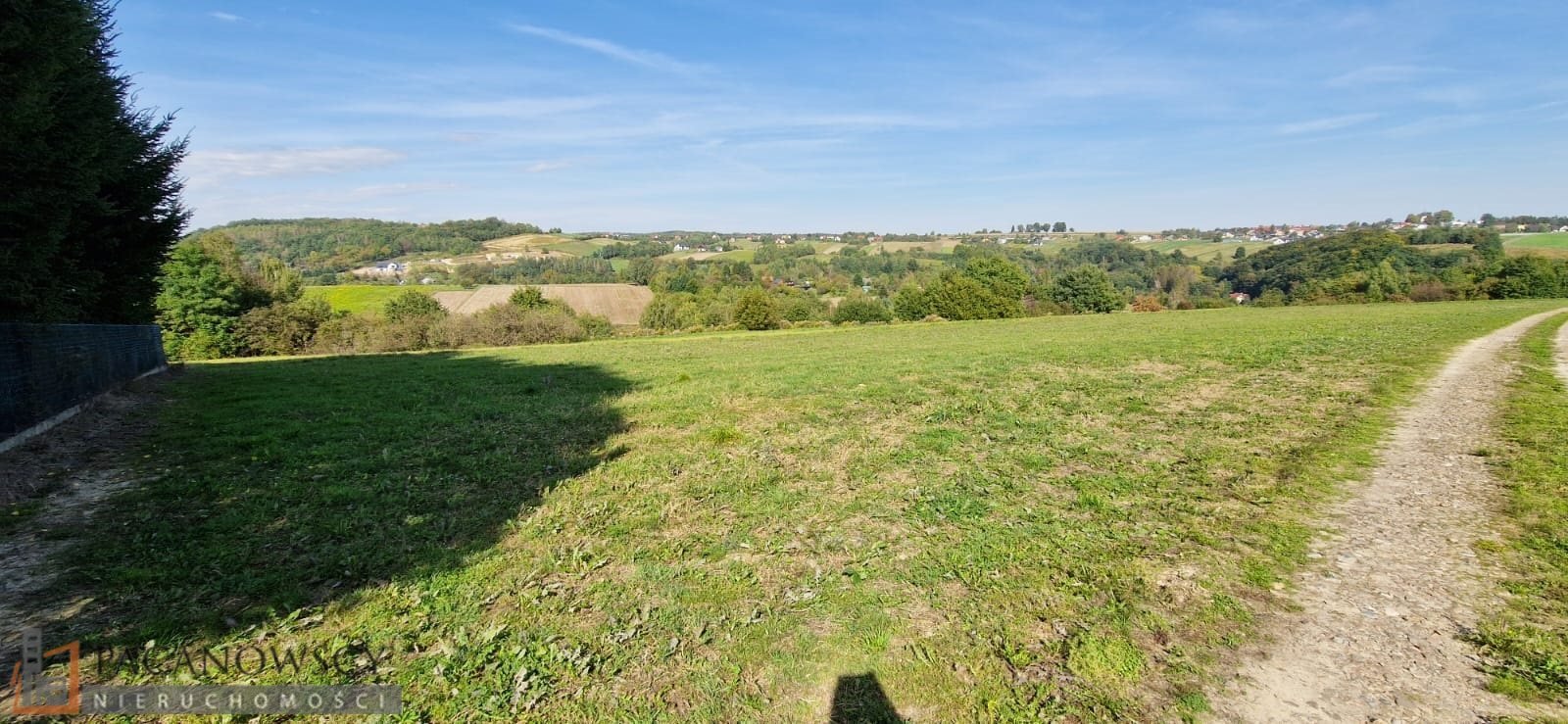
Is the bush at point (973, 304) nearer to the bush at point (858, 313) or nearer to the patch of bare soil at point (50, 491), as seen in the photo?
the bush at point (858, 313)

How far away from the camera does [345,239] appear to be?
4968 inches

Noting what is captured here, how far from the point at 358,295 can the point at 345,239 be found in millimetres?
61878

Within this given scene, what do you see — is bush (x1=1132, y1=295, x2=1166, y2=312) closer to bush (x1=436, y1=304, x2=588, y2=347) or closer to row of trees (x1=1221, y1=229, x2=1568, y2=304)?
row of trees (x1=1221, y1=229, x2=1568, y2=304)

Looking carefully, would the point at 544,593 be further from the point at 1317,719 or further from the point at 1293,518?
the point at 1293,518

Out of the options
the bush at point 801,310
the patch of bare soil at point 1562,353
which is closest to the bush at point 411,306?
the bush at point 801,310

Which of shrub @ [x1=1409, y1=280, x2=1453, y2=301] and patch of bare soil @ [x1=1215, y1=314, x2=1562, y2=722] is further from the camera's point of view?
shrub @ [x1=1409, y1=280, x2=1453, y2=301]

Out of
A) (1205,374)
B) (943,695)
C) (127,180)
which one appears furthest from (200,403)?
(1205,374)

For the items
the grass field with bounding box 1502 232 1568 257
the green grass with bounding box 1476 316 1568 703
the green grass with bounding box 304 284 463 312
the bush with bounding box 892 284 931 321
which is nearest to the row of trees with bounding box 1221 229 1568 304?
the grass field with bounding box 1502 232 1568 257

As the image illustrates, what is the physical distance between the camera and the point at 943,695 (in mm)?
3293

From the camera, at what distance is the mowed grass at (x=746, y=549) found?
3.49 m

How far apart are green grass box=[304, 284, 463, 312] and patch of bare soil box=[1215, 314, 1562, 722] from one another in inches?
3228

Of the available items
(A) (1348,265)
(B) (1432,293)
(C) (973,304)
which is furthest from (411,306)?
(A) (1348,265)

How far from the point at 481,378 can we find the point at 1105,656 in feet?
60.8

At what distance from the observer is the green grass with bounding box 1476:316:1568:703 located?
327cm
